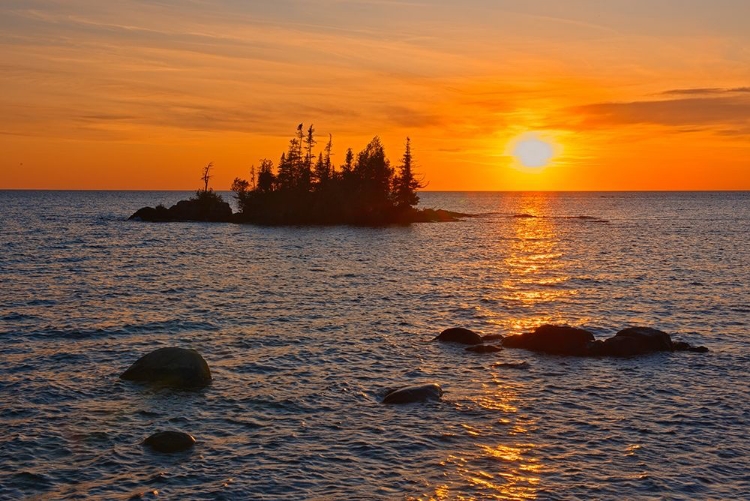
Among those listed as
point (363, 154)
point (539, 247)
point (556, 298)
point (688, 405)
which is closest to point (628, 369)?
point (688, 405)

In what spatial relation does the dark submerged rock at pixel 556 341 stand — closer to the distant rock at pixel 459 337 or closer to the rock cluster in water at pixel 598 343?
the rock cluster in water at pixel 598 343

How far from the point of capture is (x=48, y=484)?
1789cm

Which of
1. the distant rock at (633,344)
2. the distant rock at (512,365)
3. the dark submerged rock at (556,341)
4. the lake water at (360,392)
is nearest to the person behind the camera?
the lake water at (360,392)

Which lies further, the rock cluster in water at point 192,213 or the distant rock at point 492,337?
the rock cluster in water at point 192,213

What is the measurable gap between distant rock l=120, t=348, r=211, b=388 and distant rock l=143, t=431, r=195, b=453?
597 centimetres

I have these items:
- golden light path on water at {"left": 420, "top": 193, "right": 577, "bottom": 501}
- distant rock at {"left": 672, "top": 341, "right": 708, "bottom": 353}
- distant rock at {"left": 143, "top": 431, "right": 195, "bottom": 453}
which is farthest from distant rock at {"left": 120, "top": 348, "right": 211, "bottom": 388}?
distant rock at {"left": 672, "top": 341, "right": 708, "bottom": 353}

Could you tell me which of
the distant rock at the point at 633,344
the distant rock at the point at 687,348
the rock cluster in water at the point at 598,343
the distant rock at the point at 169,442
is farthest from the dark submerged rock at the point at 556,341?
the distant rock at the point at 169,442

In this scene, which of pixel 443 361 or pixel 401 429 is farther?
pixel 443 361

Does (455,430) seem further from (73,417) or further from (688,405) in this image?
(73,417)

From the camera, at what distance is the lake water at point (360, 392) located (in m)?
18.6

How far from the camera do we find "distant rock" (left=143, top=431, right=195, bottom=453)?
20.2 metres

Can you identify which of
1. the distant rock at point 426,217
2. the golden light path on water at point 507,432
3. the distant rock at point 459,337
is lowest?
the golden light path on water at point 507,432

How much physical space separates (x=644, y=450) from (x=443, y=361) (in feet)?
38.5

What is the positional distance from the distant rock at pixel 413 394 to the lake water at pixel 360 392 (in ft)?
1.88
